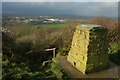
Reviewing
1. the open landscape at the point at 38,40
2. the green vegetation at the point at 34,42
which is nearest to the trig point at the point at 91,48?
the open landscape at the point at 38,40

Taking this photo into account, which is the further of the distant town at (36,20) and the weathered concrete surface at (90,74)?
the distant town at (36,20)

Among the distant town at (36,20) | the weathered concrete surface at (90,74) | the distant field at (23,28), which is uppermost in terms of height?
the distant town at (36,20)

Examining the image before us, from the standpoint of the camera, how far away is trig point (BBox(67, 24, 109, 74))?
17.7 ft

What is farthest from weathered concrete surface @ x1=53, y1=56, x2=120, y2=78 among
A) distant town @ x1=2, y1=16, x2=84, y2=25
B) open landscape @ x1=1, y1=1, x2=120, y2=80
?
distant town @ x1=2, y1=16, x2=84, y2=25

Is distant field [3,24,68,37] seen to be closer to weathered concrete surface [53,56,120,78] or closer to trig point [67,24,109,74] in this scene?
weathered concrete surface [53,56,120,78]

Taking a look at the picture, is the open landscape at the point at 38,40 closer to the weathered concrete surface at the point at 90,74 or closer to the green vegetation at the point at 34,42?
the green vegetation at the point at 34,42

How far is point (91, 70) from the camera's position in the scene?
5.62 m

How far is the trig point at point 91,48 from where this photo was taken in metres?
5.39

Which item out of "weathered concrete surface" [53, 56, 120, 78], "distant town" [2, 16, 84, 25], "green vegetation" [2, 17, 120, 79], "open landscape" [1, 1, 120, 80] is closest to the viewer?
"weathered concrete surface" [53, 56, 120, 78]

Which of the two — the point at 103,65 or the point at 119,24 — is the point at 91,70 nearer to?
the point at 103,65

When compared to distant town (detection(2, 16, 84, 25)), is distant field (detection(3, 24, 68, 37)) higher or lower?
lower

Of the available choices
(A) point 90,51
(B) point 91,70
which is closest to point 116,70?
(B) point 91,70

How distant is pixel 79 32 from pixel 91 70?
1714mm

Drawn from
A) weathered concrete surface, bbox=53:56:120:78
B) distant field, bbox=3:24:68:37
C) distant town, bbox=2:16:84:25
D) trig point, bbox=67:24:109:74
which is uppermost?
distant town, bbox=2:16:84:25
